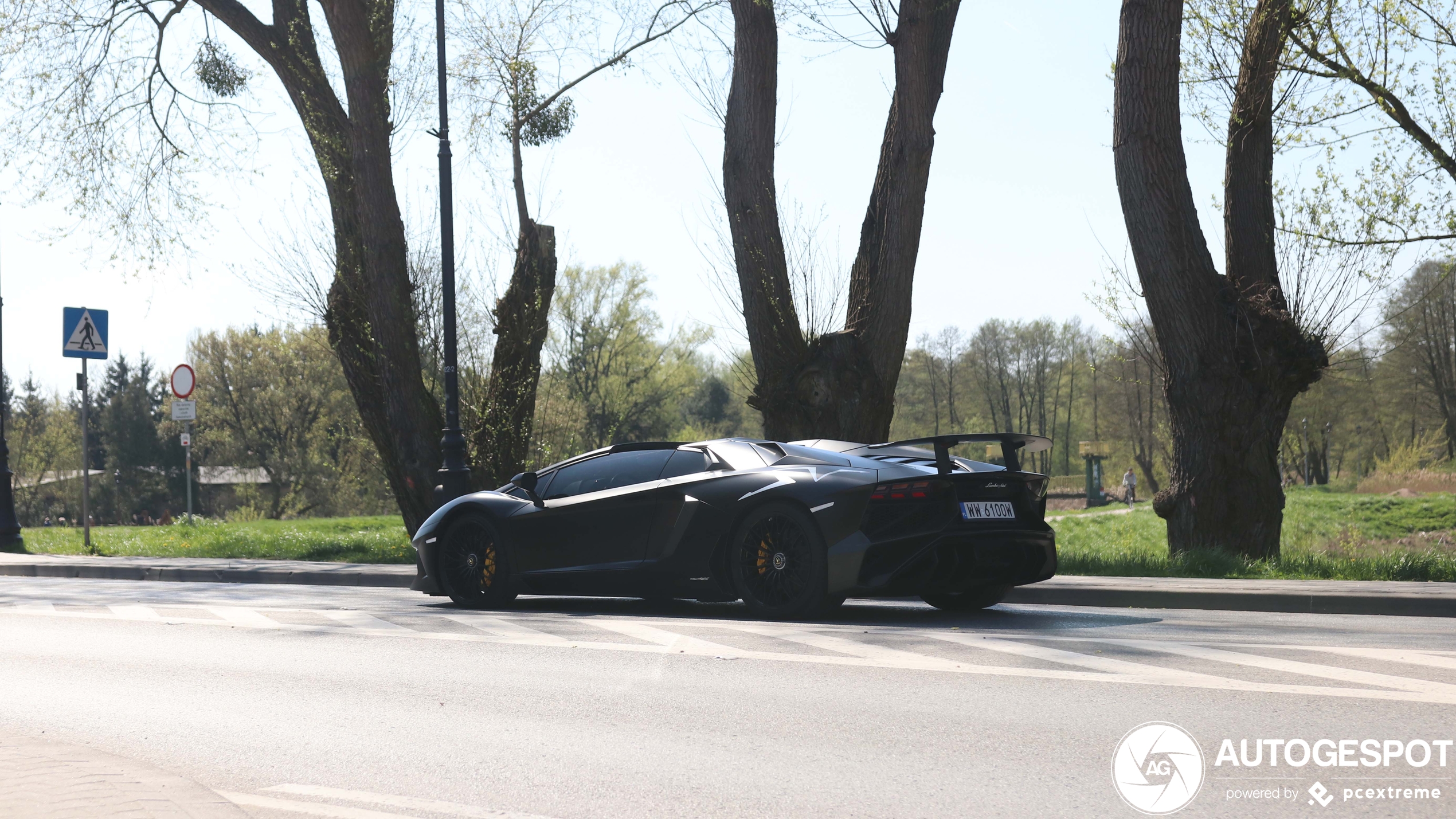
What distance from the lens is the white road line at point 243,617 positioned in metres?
9.45

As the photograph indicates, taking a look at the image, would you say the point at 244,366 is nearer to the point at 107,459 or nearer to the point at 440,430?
the point at 107,459

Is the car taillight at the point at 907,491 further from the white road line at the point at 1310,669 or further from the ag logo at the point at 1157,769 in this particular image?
the ag logo at the point at 1157,769

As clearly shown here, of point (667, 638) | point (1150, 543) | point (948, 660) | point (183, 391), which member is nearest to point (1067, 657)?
point (948, 660)

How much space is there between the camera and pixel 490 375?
1931 centimetres

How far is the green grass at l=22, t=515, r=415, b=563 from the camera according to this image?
17.8 metres

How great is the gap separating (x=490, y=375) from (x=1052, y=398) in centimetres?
7156

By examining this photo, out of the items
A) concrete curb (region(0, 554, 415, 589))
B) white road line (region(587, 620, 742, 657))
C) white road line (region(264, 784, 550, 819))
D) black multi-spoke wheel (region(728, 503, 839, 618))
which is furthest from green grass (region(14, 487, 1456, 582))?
white road line (region(264, 784, 550, 819))

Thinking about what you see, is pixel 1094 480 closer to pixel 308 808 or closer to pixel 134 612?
pixel 134 612

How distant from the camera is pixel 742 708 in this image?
5637mm

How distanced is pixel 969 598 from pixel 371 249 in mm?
11685

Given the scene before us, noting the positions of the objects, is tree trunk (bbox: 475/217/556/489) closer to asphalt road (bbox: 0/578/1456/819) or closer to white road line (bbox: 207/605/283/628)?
white road line (bbox: 207/605/283/628)

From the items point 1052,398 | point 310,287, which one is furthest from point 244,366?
point 1052,398

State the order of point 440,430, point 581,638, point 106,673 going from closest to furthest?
point 106,673 → point 581,638 → point 440,430

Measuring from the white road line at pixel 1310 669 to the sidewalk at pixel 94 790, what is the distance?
481 cm
